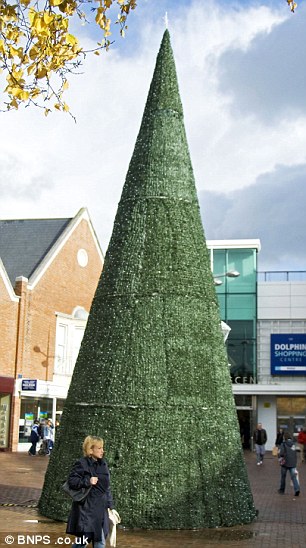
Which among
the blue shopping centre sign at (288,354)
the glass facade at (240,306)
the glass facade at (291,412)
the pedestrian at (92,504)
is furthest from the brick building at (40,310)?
the pedestrian at (92,504)

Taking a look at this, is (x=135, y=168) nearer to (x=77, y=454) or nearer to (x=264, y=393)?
(x=77, y=454)

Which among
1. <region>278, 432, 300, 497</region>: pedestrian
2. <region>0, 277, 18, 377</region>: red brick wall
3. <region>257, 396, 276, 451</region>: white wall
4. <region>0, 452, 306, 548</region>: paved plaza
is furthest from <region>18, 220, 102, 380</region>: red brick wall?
<region>278, 432, 300, 497</region>: pedestrian

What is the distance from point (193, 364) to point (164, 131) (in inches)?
144

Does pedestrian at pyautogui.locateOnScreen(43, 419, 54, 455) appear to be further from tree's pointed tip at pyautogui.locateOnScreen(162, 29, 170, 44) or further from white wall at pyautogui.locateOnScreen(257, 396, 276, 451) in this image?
tree's pointed tip at pyautogui.locateOnScreen(162, 29, 170, 44)

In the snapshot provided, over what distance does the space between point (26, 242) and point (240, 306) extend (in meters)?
13.8

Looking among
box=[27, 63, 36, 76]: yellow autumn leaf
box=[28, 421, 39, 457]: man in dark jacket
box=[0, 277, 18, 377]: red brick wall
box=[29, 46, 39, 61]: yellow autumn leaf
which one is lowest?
box=[28, 421, 39, 457]: man in dark jacket

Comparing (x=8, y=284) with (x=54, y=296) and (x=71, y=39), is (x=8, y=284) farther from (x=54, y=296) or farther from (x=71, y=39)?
(x=71, y=39)

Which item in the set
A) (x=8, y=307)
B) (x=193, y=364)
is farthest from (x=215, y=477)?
(x=8, y=307)

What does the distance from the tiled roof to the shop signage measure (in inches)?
174

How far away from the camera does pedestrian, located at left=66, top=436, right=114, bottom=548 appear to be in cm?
635

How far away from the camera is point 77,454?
970 centimetres

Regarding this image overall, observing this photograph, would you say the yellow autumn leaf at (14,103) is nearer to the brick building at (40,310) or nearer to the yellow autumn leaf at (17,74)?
the yellow autumn leaf at (17,74)

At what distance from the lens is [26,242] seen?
1308 inches

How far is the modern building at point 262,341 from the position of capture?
4006 centimetres
